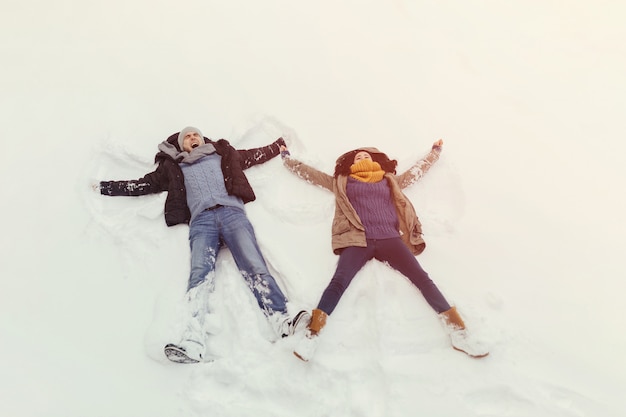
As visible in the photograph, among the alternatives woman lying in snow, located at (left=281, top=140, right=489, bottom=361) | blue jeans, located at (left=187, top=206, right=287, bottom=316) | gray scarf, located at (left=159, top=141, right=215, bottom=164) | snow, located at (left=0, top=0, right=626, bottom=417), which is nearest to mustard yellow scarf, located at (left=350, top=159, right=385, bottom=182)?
woman lying in snow, located at (left=281, top=140, right=489, bottom=361)

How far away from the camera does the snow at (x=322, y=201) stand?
218 cm

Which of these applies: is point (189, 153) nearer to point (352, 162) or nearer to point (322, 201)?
point (322, 201)

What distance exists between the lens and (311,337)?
7.37ft

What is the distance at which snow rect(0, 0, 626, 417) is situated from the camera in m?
2.18

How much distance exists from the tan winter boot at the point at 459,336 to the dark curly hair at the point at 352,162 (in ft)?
4.20

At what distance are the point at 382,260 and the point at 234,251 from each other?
97 centimetres

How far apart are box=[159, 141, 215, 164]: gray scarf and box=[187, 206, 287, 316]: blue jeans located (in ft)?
1.72

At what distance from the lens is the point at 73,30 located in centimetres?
469

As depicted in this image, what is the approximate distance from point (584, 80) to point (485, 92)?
110 centimetres

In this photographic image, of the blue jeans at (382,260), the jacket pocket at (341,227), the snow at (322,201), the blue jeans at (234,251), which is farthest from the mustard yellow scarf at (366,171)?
Answer: the blue jeans at (234,251)

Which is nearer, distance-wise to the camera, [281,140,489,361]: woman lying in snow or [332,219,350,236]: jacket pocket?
[281,140,489,361]: woman lying in snow

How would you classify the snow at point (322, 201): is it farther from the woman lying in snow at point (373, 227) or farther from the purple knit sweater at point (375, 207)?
the purple knit sweater at point (375, 207)

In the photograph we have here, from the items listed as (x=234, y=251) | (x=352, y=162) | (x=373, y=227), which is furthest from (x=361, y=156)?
(x=234, y=251)

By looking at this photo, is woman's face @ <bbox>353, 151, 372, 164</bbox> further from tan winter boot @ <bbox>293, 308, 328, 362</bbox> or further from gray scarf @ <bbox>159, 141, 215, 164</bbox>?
tan winter boot @ <bbox>293, 308, 328, 362</bbox>
